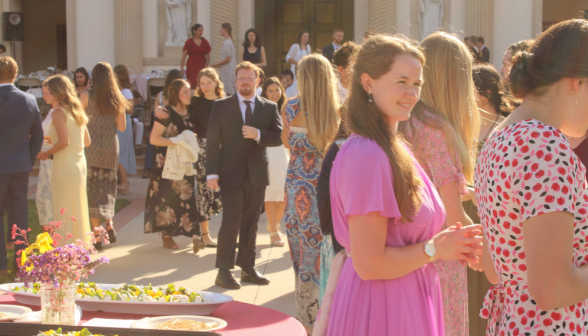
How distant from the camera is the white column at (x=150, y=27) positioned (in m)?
15.7

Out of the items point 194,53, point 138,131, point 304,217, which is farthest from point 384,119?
point 138,131

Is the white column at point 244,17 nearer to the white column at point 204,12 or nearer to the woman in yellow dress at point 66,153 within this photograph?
the white column at point 204,12

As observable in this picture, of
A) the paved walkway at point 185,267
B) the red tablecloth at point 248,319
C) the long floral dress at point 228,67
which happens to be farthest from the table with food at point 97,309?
the long floral dress at point 228,67

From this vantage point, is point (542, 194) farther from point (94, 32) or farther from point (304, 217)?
point (94, 32)

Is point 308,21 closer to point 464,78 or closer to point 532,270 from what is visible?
point 464,78

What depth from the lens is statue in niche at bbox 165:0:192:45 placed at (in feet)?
51.1

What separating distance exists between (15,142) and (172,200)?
1.87m

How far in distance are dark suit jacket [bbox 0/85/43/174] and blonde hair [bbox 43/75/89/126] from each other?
0.25 metres

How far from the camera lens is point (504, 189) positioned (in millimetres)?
1693

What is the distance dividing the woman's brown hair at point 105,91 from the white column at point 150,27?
913cm

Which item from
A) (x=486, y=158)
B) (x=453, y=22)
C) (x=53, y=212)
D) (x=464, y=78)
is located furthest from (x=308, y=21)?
(x=486, y=158)

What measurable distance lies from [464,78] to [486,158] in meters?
1.13

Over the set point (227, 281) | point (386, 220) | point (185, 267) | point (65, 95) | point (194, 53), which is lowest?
point (185, 267)

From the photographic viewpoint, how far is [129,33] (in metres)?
15.6
